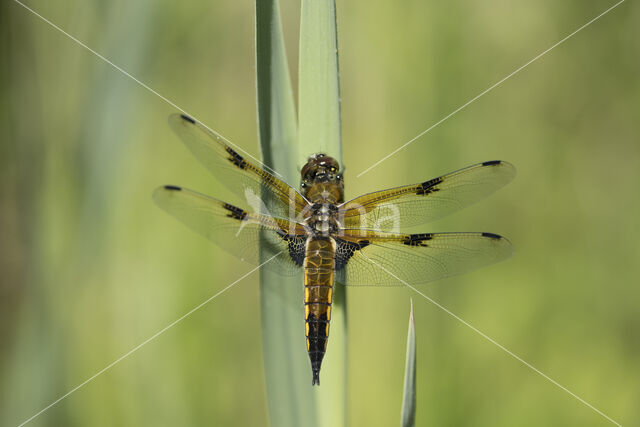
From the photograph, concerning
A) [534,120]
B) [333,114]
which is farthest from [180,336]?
[534,120]

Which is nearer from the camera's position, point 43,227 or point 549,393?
point 43,227

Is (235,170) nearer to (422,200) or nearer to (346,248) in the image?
(346,248)

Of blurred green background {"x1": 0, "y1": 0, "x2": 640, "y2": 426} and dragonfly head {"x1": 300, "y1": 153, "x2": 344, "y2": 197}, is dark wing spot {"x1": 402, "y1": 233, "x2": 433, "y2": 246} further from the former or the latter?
blurred green background {"x1": 0, "y1": 0, "x2": 640, "y2": 426}

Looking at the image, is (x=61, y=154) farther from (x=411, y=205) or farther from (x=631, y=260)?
(x=631, y=260)

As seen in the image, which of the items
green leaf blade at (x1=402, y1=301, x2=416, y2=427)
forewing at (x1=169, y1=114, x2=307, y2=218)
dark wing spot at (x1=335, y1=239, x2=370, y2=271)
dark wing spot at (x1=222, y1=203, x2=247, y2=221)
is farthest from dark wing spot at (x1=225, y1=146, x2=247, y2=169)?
green leaf blade at (x1=402, y1=301, x2=416, y2=427)

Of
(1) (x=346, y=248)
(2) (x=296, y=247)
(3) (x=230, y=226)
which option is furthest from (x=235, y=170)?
(1) (x=346, y=248)

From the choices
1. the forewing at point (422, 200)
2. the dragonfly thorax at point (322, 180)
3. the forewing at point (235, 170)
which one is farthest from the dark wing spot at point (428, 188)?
the forewing at point (235, 170)

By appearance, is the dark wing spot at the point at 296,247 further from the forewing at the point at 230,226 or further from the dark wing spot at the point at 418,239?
the dark wing spot at the point at 418,239
